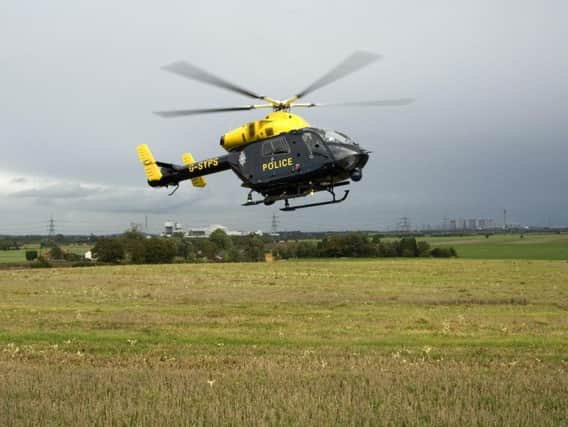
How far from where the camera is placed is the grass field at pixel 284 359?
31.7ft

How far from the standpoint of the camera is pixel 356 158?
51.5ft

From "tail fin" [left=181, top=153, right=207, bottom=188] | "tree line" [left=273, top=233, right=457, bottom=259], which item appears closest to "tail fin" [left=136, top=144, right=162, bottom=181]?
"tail fin" [left=181, top=153, right=207, bottom=188]

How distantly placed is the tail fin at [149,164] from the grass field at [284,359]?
4910 millimetres

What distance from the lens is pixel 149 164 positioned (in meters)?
19.9

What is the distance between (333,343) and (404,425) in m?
8.53

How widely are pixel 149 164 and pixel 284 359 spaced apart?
8395 mm

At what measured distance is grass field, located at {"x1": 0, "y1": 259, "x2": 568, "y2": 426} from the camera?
9.66 metres

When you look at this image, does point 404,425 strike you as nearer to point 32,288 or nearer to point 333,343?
point 333,343

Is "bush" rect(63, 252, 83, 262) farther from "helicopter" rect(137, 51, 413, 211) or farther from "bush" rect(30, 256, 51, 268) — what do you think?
"helicopter" rect(137, 51, 413, 211)

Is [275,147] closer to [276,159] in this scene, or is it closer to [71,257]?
[276,159]

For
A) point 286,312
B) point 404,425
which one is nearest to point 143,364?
point 404,425

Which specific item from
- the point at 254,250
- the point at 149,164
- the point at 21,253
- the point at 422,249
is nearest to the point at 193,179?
the point at 149,164

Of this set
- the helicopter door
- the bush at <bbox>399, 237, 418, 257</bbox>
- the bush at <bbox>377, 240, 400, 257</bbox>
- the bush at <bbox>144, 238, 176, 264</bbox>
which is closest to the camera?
the helicopter door

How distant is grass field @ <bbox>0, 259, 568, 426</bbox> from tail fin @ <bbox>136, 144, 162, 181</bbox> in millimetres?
4910
